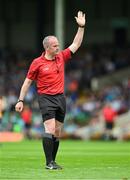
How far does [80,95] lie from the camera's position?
45219 mm

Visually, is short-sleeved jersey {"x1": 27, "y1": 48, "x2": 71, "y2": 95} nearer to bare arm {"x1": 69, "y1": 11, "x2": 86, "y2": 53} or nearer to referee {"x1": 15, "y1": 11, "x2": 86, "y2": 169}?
referee {"x1": 15, "y1": 11, "x2": 86, "y2": 169}

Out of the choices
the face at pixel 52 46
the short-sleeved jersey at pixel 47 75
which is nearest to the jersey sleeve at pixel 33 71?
the short-sleeved jersey at pixel 47 75

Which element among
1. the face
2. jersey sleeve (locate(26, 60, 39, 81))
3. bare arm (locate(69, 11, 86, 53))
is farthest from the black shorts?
bare arm (locate(69, 11, 86, 53))

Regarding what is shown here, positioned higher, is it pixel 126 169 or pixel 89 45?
pixel 89 45

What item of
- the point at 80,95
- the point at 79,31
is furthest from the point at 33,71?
the point at 80,95

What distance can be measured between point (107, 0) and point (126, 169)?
1501 inches

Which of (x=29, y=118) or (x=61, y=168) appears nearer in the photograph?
(x=61, y=168)

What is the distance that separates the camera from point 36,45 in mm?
53094

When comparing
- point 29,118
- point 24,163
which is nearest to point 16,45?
point 29,118

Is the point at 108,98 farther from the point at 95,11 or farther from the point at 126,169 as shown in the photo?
the point at 126,169

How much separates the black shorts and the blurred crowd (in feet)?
71.4

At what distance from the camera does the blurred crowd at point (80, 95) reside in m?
41.7

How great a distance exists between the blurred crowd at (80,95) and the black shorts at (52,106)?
21.8 m

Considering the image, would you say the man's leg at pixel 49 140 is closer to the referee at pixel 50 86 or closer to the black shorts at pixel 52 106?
the referee at pixel 50 86
